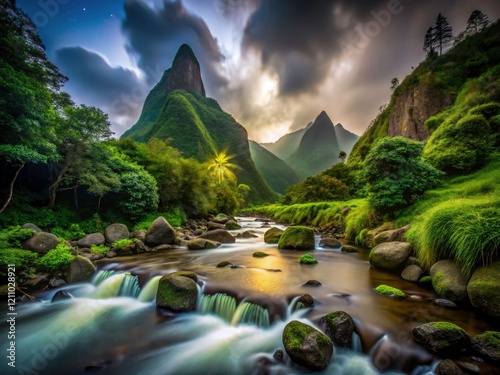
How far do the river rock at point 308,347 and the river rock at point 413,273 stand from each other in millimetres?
4489

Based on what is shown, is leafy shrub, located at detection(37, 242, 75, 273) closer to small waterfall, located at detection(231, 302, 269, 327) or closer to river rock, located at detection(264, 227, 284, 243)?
small waterfall, located at detection(231, 302, 269, 327)

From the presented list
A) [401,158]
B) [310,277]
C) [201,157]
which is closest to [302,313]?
[310,277]

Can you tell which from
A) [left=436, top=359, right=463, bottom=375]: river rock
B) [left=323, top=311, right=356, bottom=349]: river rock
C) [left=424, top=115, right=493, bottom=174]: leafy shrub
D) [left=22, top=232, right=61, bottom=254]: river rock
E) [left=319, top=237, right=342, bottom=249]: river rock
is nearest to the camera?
[left=436, top=359, right=463, bottom=375]: river rock

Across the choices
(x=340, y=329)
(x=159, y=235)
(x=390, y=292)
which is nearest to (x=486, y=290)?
(x=390, y=292)

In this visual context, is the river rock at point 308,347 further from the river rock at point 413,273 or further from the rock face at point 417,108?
the rock face at point 417,108

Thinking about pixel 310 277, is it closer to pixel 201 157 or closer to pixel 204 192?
pixel 204 192

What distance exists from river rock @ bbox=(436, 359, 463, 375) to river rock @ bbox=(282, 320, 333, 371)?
160cm

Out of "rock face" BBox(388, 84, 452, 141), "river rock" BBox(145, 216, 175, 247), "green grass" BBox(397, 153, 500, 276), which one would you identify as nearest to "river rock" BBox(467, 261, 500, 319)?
"green grass" BBox(397, 153, 500, 276)

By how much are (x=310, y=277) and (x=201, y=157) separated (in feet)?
285

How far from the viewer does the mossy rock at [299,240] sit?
39.2 feet

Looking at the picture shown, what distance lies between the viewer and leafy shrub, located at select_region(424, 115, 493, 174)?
11.2 meters

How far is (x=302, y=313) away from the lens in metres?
5.22

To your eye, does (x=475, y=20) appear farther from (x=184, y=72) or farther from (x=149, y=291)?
(x=184, y=72)

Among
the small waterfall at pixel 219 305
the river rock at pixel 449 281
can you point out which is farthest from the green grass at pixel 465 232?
the small waterfall at pixel 219 305
